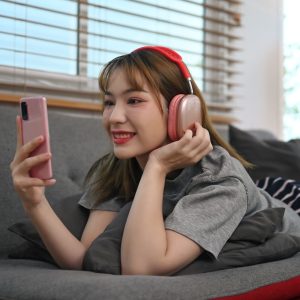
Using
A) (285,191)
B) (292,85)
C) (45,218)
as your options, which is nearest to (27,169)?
(45,218)

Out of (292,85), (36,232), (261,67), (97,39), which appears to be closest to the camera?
(36,232)

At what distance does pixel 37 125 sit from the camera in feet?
3.58

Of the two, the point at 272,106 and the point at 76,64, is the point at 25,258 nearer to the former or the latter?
the point at 76,64

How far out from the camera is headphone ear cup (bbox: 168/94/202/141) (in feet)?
3.81

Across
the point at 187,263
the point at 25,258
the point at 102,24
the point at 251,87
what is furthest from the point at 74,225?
the point at 251,87

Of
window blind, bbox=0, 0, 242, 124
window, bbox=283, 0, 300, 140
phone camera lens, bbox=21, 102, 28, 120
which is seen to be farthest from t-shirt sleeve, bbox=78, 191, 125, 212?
window, bbox=283, 0, 300, 140

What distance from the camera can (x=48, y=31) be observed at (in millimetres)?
2068

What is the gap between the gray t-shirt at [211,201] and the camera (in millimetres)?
1107

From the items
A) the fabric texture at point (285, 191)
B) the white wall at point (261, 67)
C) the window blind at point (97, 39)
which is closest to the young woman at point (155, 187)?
the fabric texture at point (285, 191)

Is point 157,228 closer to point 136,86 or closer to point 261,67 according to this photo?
point 136,86

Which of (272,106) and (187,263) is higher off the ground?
(272,106)

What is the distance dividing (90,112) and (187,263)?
1131mm

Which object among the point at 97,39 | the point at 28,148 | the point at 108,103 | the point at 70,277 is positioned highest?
the point at 97,39

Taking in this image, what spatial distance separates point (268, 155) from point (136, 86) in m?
0.95
